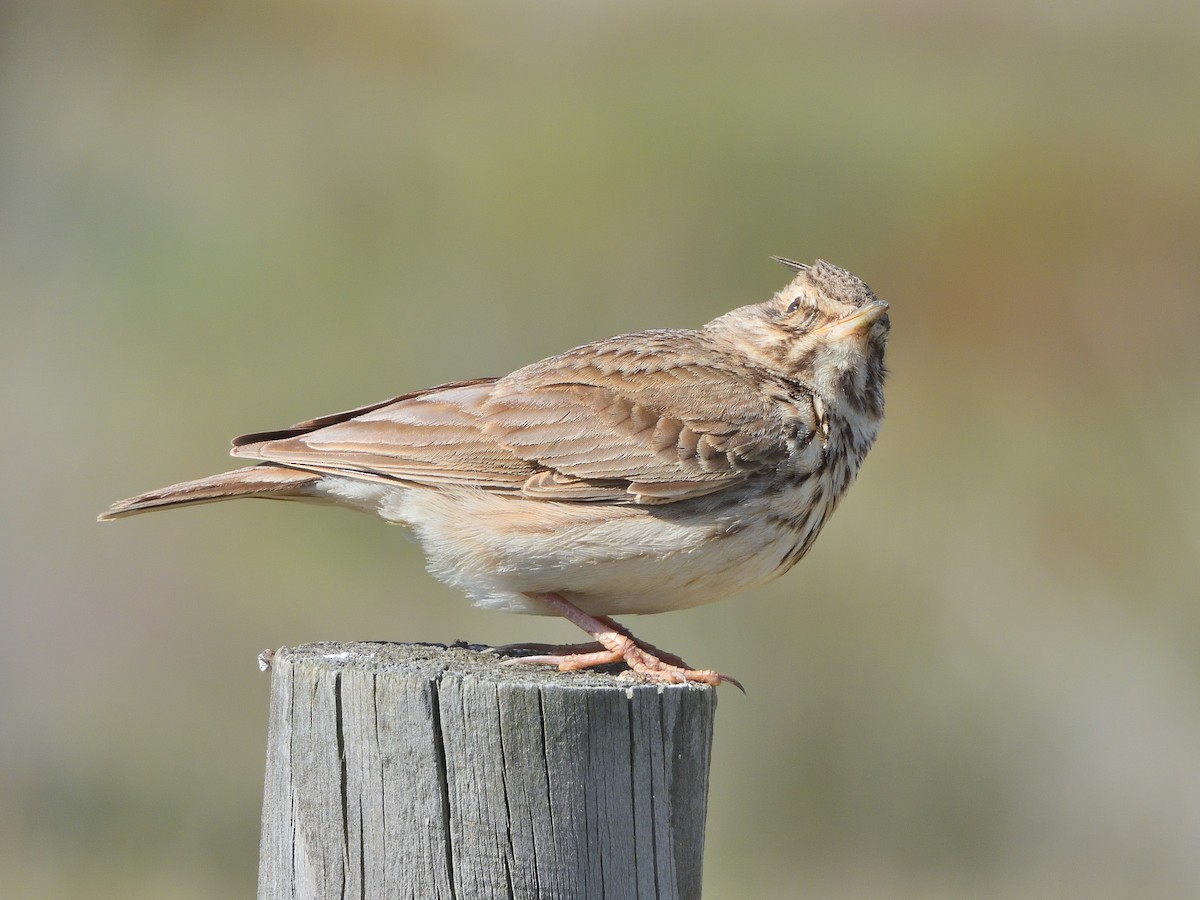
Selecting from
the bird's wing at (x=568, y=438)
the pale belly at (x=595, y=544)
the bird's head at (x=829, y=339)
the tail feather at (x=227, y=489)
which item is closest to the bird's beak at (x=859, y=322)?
the bird's head at (x=829, y=339)

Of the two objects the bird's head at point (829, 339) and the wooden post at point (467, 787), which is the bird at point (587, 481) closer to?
the bird's head at point (829, 339)

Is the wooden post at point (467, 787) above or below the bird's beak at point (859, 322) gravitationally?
below

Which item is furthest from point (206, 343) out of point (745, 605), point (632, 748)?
point (632, 748)

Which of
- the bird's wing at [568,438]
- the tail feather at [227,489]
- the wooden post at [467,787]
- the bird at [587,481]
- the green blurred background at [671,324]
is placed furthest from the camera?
the green blurred background at [671,324]

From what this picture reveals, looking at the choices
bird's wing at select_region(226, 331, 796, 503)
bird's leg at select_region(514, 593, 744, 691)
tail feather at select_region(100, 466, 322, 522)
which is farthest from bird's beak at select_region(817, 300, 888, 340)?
tail feather at select_region(100, 466, 322, 522)

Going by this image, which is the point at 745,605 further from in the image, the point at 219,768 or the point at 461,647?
the point at 461,647

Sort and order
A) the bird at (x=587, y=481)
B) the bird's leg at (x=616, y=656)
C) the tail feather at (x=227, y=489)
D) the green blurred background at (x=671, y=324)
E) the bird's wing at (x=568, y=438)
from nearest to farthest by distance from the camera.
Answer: the bird's leg at (x=616, y=656), the tail feather at (x=227, y=489), the bird at (x=587, y=481), the bird's wing at (x=568, y=438), the green blurred background at (x=671, y=324)

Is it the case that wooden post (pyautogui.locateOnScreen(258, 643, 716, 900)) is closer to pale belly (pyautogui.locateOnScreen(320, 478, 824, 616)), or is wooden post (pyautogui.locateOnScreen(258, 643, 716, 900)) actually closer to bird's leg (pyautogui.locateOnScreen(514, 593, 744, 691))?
bird's leg (pyautogui.locateOnScreen(514, 593, 744, 691))

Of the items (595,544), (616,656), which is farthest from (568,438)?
(616,656)
